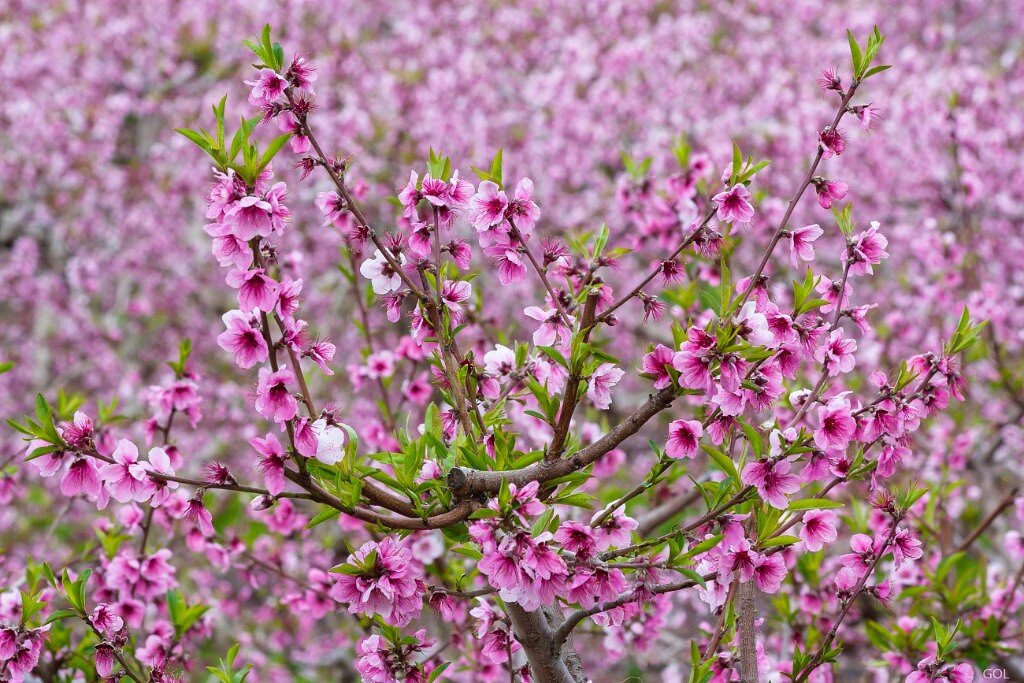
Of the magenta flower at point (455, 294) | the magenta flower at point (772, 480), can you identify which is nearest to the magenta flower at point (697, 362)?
the magenta flower at point (772, 480)

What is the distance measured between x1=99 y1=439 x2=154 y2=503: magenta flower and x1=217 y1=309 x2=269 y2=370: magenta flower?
36cm

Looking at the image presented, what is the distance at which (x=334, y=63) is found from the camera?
1038 cm

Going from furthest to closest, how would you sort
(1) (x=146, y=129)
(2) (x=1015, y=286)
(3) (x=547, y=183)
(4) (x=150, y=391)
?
(1) (x=146, y=129)
(3) (x=547, y=183)
(2) (x=1015, y=286)
(4) (x=150, y=391)

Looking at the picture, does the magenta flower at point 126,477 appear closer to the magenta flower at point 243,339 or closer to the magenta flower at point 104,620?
the magenta flower at point 243,339

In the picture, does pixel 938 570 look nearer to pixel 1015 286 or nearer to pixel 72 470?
pixel 72 470

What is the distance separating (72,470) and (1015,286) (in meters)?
8.07

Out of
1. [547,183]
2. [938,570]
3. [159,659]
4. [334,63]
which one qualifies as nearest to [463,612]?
[159,659]

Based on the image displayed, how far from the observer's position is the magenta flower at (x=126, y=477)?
1.77m

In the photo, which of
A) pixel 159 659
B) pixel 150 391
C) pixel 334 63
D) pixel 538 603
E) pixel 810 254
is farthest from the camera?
pixel 334 63

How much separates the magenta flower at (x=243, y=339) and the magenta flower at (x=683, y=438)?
0.99m

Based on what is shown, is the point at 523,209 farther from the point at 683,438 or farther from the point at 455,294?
the point at 683,438

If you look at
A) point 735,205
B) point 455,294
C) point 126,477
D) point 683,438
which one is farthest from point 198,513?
point 735,205

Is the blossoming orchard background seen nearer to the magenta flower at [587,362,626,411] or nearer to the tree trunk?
the magenta flower at [587,362,626,411]

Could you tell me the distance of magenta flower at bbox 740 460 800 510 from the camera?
1889mm
